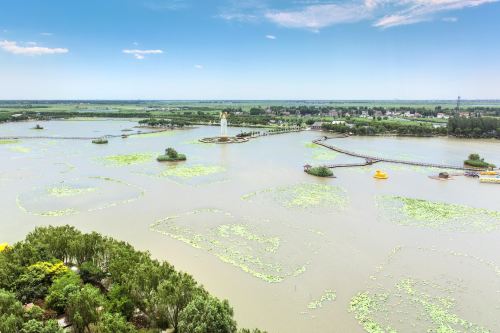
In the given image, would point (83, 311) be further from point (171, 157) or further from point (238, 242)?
point (171, 157)

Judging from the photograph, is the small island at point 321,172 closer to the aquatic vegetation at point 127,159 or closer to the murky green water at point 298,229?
the murky green water at point 298,229

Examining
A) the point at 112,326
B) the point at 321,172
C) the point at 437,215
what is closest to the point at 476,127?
the point at 321,172

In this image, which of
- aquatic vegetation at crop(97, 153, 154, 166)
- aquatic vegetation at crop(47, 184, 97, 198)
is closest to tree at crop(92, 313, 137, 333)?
aquatic vegetation at crop(47, 184, 97, 198)

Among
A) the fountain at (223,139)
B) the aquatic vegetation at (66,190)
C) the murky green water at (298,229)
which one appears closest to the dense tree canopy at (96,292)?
the murky green water at (298,229)

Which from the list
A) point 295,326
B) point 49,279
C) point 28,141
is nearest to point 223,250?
point 295,326

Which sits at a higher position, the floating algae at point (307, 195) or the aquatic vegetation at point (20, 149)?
the aquatic vegetation at point (20, 149)

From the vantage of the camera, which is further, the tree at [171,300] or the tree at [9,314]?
the tree at [171,300]

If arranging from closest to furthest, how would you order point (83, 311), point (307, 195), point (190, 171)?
point (83, 311) < point (307, 195) < point (190, 171)
